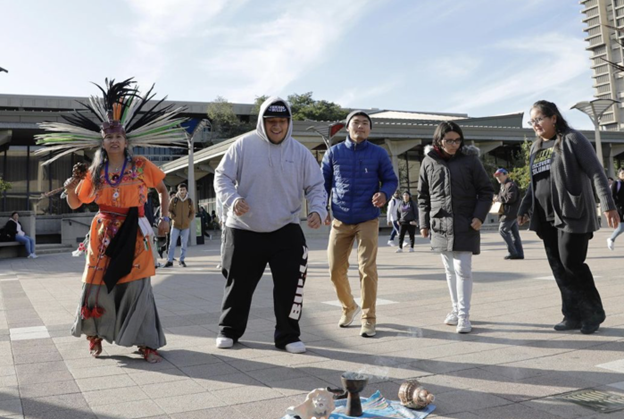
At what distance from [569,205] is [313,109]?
2122 inches

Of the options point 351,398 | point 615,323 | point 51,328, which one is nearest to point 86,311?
point 51,328

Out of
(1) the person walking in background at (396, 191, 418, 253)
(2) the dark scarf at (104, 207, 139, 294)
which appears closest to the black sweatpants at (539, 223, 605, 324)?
(2) the dark scarf at (104, 207, 139, 294)

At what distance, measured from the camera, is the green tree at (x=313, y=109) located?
5781cm

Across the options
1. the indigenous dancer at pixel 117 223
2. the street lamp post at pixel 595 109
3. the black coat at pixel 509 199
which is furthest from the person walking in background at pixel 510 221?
the street lamp post at pixel 595 109

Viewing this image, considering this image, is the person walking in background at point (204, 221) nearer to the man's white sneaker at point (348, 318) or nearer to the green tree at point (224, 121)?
the man's white sneaker at point (348, 318)

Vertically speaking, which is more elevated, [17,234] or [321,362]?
[17,234]

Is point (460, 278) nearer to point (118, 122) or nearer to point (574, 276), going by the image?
point (574, 276)

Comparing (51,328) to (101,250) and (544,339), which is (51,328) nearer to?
(101,250)

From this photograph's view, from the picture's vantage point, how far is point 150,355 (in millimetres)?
4398

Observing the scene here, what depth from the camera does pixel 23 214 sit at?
21.5 metres

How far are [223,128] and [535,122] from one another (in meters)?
54.2

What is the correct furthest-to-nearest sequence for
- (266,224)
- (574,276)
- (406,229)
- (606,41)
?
(406,229) < (606,41) < (574,276) < (266,224)

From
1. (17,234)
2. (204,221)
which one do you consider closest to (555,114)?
(17,234)

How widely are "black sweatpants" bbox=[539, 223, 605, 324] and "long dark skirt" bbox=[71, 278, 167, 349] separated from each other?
3.54 metres
